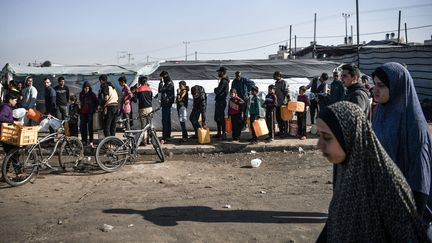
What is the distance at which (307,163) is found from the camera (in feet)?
29.5

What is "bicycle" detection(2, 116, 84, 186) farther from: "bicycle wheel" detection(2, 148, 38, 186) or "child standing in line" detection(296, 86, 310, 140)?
"child standing in line" detection(296, 86, 310, 140)

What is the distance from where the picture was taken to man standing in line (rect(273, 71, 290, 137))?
38.5 feet

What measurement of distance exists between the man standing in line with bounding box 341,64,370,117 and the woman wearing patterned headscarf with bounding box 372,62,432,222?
175 cm

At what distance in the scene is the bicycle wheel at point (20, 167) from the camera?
23.4 ft

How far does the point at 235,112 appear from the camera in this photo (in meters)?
11.1

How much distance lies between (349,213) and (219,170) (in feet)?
21.6

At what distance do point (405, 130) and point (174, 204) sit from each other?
13.1ft

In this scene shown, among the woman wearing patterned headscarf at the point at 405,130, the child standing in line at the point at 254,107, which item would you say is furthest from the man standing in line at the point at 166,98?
the woman wearing patterned headscarf at the point at 405,130

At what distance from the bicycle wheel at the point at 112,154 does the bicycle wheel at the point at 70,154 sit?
0.47 m

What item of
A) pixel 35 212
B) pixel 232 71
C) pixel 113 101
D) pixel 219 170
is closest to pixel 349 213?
pixel 35 212

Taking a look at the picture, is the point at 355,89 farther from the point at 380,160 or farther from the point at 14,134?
the point at 14,134

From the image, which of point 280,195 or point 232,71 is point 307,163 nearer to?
point 280,195

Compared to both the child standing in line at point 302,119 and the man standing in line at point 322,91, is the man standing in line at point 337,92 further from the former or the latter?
the child standing in line at point 302,119

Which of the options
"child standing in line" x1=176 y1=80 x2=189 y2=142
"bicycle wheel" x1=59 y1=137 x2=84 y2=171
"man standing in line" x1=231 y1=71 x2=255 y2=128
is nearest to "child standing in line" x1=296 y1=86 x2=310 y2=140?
"man standing in line" x1=231 y1=71 x2=255 y2=128
